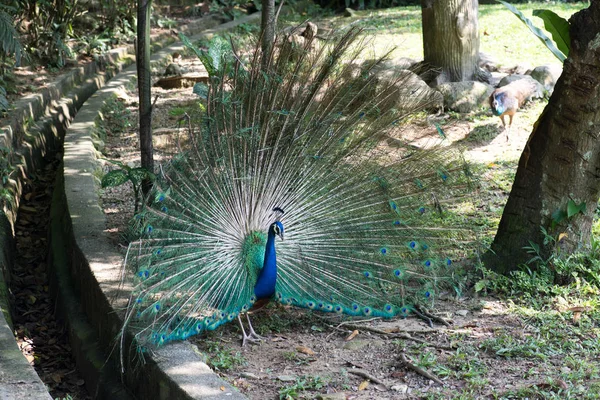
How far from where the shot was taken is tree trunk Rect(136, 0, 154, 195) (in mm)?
5355

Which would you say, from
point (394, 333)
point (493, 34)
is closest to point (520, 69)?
point (493, 34)

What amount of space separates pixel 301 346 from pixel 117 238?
5.90 feet

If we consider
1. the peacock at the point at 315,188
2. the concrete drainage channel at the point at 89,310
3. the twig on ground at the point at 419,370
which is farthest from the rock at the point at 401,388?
the concrete drainage channel at the point at 89,310

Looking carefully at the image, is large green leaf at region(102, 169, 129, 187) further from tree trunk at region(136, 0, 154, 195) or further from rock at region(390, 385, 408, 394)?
rock at region(390, 385, 408, 394)

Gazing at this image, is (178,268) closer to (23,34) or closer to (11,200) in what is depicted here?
(11,200)

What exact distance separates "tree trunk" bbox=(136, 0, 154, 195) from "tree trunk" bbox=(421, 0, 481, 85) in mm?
4135

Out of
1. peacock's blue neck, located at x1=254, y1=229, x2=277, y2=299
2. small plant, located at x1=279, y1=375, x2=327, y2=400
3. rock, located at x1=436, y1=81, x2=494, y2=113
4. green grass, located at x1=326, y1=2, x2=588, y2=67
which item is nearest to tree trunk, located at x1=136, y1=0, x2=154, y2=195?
peacock's blue neck, located at x1=254, y1=229, x2=277, y2=299

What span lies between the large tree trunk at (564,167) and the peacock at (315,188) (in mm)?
418

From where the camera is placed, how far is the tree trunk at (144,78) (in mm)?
5355

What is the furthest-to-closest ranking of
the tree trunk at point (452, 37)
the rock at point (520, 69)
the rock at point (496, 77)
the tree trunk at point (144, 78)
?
the rock at point (520, 69)
the rock at point (496, 77)
the tree trunk at point (452, 37)
the tree trunk at point (144, 78)

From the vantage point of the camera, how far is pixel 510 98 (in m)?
7.21

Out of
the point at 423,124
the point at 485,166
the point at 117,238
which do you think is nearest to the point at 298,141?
the point at 423,124

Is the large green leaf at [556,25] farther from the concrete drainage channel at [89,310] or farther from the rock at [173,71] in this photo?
the rock at [173,71]

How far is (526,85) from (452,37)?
1072 mm
